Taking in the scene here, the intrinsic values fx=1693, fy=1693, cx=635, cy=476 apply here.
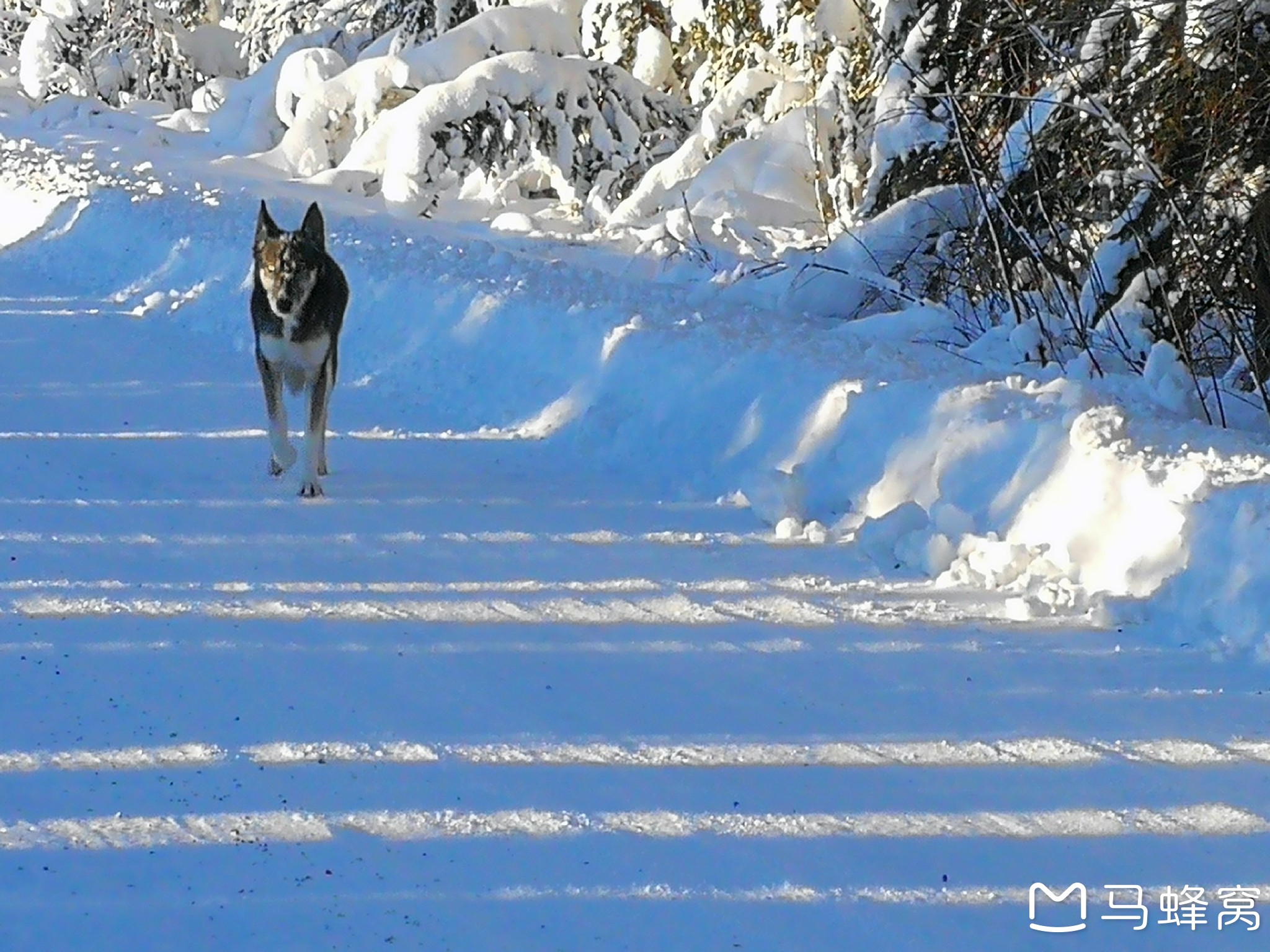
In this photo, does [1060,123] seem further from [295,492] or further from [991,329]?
[295,492]

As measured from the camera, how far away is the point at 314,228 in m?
9.31

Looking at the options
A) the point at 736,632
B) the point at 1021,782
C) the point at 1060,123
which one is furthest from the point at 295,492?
the point at 1060,123

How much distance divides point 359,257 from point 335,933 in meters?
11.3

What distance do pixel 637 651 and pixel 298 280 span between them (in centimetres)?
366

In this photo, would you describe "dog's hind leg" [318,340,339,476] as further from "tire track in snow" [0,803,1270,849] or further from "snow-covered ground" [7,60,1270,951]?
"tire track in snow" [0,803,1270,849]

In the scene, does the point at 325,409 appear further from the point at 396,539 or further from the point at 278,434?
the point at 396,539

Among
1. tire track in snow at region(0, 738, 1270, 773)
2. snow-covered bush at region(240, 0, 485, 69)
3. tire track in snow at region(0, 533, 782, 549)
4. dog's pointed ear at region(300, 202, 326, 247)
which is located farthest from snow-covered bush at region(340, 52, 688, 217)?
tire track in snow at region(0, 738, 1270, 773)

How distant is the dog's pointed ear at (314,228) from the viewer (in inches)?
364

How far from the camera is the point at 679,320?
1084 cm

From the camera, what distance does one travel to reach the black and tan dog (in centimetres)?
870

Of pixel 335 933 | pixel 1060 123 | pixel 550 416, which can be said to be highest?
pixel 1060 123

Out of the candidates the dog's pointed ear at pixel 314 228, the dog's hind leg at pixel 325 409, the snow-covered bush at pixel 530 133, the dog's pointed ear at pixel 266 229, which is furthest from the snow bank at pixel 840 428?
the snow-covered bush at pixel 530 133

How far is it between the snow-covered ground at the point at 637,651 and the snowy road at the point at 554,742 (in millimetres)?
17

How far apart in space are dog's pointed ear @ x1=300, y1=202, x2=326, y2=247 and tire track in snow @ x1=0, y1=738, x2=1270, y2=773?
4.68 metres
